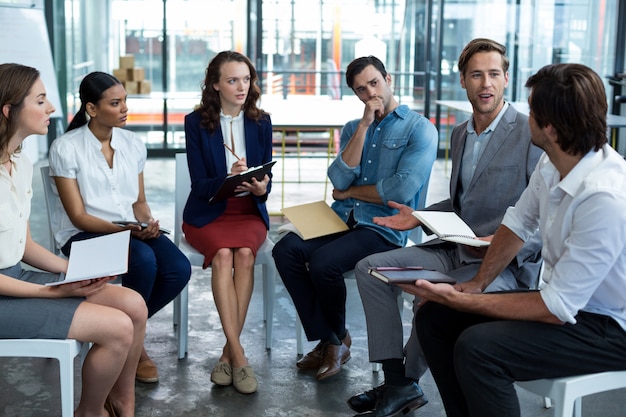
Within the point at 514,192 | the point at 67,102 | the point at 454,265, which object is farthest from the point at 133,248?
the point at 67,102

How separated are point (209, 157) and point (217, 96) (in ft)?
0.92

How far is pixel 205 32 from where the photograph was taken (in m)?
10.2

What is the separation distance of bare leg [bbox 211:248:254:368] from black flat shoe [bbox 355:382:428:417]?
649 millimetres

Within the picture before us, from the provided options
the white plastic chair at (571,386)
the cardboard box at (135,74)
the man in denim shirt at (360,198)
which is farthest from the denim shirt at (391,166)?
the cardboard box at (135,74)

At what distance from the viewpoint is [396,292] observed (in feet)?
10.3

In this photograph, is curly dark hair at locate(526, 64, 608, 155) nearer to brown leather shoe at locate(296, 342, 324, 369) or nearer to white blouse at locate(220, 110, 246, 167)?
brown leather shoe at locate(296, 342, 324, 369)

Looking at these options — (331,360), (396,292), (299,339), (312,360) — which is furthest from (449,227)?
(299,339)

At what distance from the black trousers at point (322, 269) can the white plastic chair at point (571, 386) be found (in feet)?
3.84

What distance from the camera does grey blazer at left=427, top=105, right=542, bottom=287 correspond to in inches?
119

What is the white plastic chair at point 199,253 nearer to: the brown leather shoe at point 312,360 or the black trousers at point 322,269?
the black trousers at point 322,269

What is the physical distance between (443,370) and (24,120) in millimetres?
1572

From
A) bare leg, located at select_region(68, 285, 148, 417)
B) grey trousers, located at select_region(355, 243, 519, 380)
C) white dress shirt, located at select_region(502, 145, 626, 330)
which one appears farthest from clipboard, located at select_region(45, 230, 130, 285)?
white dress shirt, located at select_region(502, 145, 626, 330)

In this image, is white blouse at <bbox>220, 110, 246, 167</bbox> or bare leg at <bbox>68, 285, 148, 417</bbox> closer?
bare leg at <bbox>68, 285, 148, 417</bbox>

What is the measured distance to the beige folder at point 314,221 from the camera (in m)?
3.50
